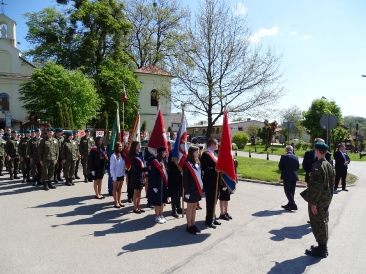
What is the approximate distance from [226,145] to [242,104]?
10.3 metres

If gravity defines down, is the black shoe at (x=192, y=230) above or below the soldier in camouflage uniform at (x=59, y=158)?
below

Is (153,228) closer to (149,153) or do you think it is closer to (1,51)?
(149,153)

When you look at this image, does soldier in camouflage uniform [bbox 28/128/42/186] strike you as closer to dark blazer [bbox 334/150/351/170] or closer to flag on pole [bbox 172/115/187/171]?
flag on pole [bbox 172/115/187/171]

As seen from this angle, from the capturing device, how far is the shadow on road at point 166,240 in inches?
213

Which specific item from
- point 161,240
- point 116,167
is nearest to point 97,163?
point 116,167

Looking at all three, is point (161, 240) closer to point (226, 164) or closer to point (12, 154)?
point (226, 164)

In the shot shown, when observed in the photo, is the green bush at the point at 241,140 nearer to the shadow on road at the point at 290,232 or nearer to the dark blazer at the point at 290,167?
the dark blazer at the point at 290,167

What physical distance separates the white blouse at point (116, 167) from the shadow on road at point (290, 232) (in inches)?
162

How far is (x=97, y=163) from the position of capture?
29.4ft

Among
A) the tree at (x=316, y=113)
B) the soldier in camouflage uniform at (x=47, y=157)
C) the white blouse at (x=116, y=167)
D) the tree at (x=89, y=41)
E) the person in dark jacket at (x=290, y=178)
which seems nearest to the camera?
the white blouse at (x=116, y=167)

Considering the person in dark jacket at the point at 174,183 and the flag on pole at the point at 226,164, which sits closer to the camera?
the flag on pole at the point at 226,164

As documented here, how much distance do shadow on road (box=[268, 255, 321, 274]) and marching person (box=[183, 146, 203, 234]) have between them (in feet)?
6.36

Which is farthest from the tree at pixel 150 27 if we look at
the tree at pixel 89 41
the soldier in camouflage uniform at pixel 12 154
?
the soldier in camouflage uniform at pixel 12 154

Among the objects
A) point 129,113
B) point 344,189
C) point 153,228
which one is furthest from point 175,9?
point 153,228
